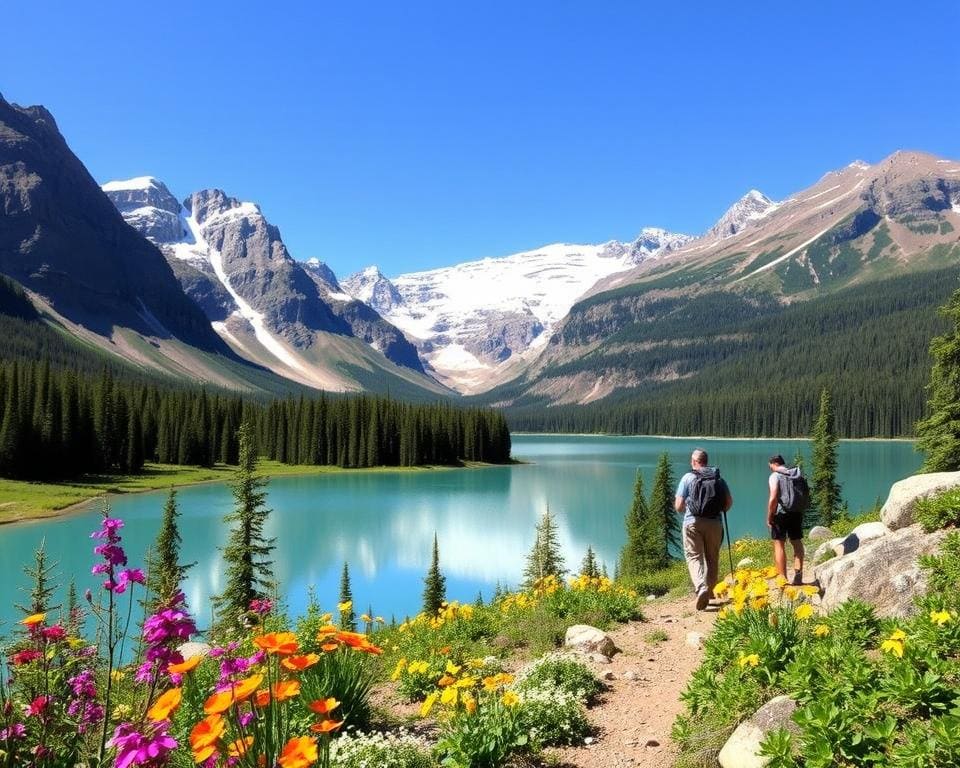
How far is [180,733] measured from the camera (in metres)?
6.00

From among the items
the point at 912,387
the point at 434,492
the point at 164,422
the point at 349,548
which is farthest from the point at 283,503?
the point at 912,387

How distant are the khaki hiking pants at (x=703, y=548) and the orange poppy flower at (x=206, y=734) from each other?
1083 cm

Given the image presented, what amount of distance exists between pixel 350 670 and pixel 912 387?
722 ft

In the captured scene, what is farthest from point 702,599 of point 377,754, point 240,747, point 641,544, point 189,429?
point 189,429

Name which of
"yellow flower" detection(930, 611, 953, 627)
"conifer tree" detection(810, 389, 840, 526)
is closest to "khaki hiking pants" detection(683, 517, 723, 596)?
"yellow flower" detection(930, 611, 953, 627)

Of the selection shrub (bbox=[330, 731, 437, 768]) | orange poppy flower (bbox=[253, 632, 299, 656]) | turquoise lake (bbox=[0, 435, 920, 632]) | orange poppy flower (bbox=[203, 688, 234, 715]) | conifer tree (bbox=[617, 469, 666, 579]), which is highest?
orange poppy flower (bbox=[253, 632, 299, 656])

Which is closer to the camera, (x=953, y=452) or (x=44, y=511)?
(x=953, y=452)

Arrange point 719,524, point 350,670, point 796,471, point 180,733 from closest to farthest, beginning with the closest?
point 180,733
point 350,670
point 719,524
point 796,471

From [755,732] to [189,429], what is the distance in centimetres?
11174

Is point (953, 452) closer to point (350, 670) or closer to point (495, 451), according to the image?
point (350, 670)

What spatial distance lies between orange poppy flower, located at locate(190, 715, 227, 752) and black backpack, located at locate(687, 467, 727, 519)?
10875mm

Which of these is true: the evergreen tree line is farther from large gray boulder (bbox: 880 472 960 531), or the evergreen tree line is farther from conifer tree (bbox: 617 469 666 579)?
large gray boulder (bbox: 880 472 960 531)

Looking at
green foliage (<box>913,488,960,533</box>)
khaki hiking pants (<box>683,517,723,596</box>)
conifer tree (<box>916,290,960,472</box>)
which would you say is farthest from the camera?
conifer tree (<box>916,290,960,472</box>)

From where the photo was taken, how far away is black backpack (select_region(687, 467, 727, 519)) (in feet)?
40.7
